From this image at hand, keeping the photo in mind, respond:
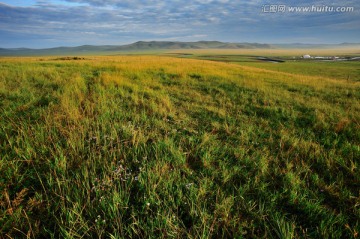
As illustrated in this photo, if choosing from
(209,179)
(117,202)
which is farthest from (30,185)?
(209,179)

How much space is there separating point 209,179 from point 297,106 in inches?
210

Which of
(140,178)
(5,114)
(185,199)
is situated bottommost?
(185,199)

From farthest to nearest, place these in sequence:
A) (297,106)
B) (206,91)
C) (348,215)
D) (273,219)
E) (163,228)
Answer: (206,91) < (297,106) < (348,215) < (273,219) < (163,228)

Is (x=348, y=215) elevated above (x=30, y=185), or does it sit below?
below

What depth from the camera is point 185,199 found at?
221 cm

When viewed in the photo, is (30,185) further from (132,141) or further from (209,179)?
(209,179)

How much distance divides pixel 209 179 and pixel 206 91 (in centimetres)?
615

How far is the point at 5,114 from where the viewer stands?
4289 mm

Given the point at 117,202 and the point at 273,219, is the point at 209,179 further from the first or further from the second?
the point at 117,202

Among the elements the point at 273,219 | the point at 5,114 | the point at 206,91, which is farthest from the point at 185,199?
the point at 206,91

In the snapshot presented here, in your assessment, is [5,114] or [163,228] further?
[5,114]

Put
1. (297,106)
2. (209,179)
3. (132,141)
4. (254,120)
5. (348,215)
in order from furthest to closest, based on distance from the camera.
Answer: (297,106) < (254,120) < (132,141) < (209,179) < (348,215)

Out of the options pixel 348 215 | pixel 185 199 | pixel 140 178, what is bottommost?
pixel 348 215

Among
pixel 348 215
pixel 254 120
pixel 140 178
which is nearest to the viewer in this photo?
pixel 348 215
